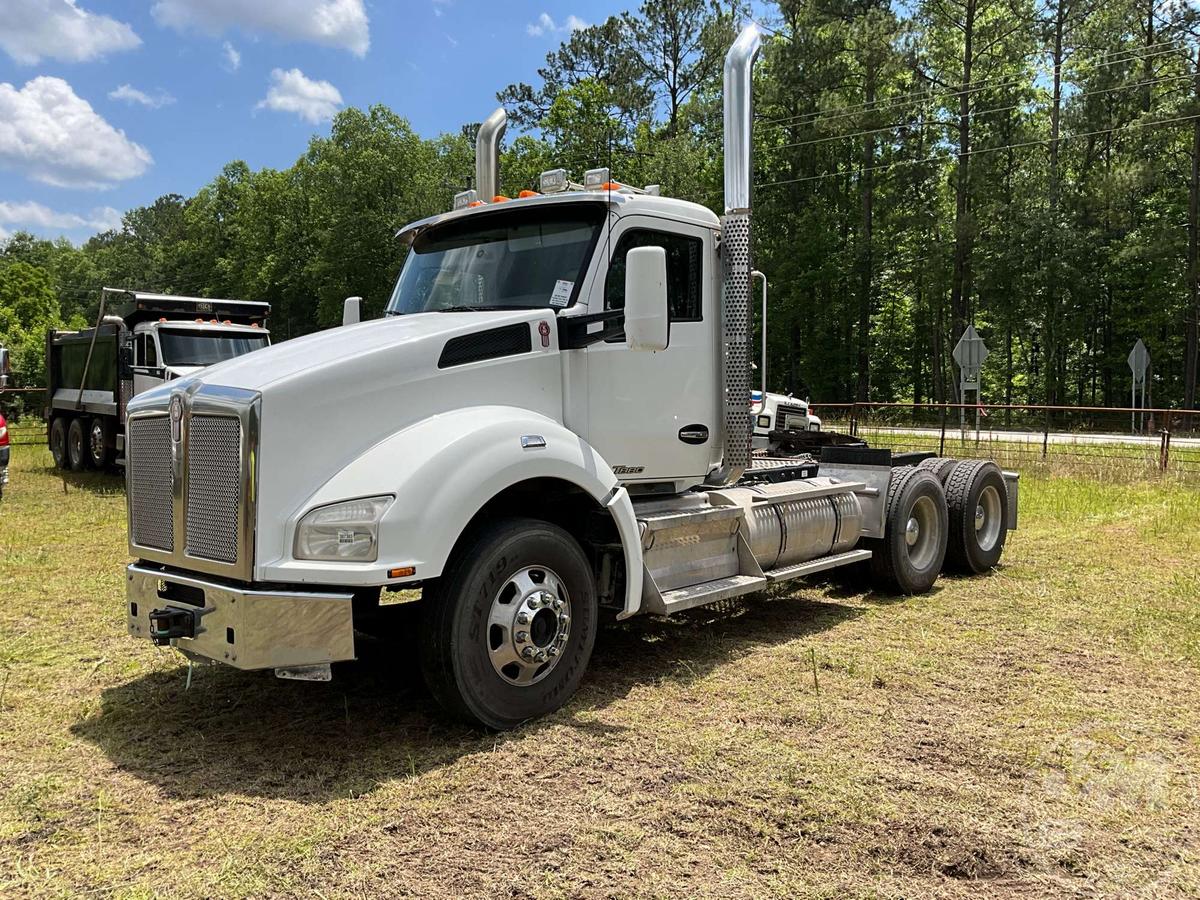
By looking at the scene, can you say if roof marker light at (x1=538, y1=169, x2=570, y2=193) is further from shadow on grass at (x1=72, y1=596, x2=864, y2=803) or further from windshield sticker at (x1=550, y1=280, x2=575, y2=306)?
shadow on grass at (x1=72, y1=596, x2=864, y2=803)

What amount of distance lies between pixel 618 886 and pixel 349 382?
7.93 feet

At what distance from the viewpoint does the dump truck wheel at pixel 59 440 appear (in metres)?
18.9

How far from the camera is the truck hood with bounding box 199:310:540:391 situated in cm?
423

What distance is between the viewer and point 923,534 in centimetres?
833

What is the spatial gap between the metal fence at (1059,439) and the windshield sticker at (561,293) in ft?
44.3

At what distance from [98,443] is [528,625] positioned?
15895 millimetres

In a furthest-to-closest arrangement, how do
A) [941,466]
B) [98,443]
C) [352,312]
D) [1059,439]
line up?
[1059,439]
[98,443]
[941,466]
[352,312]

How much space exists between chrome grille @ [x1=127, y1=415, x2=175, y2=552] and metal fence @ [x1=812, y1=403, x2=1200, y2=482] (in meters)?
15.3

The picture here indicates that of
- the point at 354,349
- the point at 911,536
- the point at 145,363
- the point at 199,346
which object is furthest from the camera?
the point at 199,346

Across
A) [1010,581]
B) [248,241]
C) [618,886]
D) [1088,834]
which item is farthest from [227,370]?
[248,241]

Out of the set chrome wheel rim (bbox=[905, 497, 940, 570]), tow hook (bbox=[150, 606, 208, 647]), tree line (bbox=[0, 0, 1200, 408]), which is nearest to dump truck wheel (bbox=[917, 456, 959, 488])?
Answer: chrome wheel rim (bbox=[905, 497, 940, 570])

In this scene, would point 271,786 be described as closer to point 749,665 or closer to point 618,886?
point 618,886

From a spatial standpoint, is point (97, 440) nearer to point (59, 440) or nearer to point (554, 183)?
point (59, 440)

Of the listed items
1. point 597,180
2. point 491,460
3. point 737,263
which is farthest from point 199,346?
point 491,460
